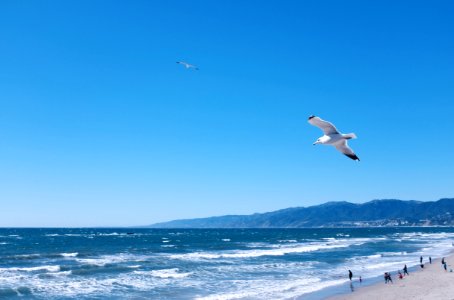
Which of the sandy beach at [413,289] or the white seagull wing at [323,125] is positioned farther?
the sandy beach at [413,289]

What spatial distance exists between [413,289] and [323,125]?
19.7 meters

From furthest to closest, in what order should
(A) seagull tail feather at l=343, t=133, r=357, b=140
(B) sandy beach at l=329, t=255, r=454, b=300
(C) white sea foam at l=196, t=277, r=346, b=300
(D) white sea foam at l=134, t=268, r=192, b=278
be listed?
(D) white sea foam at l=134, t=268, r=192, b=278 < (C) white sea foam at l=196, t=277, r=346, b=300 < (B) sandy beach at l=329, t=255, r=454, b=300 < (A) seagull tail feather at l=343, t=133, r=357, b=140

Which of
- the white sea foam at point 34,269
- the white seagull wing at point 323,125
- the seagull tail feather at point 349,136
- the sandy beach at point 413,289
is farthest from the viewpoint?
the white sea foam at point 34,269

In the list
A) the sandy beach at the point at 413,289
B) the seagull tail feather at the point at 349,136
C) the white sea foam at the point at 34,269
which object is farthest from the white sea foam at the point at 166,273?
the seagull tail feather at the point at 349,136

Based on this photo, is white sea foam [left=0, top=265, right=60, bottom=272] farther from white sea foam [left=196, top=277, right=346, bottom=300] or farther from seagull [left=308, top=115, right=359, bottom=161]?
seagull [left=308, top=115, right=359, bottom=161]

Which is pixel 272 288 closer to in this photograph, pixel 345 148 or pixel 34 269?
pixel 34 269

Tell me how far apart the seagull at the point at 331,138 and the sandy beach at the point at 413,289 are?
1550 centimetres

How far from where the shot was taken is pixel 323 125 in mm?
8039

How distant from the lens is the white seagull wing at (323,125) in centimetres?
788

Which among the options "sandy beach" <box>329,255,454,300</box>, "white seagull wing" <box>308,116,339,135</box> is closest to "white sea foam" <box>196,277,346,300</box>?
"sandy beach" <box>329,255,454,300</box>

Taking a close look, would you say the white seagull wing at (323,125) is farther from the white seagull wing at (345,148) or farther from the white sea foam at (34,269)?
the white sea foam at (34,269)

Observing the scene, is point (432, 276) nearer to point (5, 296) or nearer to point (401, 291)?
point (401, 291)

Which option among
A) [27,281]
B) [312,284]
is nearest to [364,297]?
[312,284]

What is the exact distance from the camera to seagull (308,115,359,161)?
789cm
